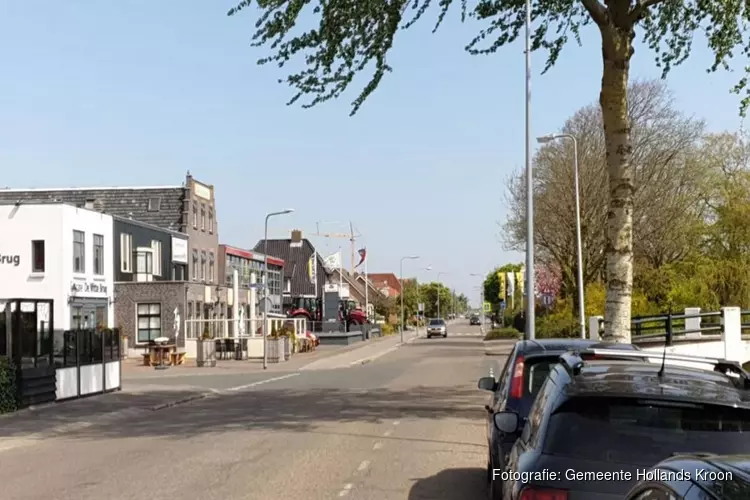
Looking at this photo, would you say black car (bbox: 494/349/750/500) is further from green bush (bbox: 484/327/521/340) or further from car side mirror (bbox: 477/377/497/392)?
green bush (bbox: 484/327/521/340)

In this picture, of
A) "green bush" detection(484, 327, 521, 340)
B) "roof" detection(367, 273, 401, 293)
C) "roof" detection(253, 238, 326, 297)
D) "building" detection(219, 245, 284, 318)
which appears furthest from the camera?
"roof" detection(367, 273, 401, 293)

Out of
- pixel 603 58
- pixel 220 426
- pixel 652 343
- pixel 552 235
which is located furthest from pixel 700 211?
pixel 220 426

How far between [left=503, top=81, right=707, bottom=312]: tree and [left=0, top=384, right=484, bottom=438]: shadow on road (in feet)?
70.1

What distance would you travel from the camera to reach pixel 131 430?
1620 centimetres

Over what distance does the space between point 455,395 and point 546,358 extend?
45.4ft

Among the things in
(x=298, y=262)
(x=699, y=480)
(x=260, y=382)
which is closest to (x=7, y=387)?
(x=260, y=382)

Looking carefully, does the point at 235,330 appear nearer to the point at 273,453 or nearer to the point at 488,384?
the point at 273,453

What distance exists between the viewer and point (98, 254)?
4156 cm

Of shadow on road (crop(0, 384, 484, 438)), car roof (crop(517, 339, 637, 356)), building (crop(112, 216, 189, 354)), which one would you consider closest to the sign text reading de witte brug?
building (crop(112, 216, 189, 354))

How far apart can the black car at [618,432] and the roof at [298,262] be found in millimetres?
94255

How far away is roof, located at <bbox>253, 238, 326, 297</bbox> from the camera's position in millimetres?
100500

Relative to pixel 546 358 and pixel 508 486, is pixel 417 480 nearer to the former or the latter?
pixel 546 358

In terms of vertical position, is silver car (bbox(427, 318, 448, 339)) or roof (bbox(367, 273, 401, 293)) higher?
roof (bbox(367, 273, 401, 293))

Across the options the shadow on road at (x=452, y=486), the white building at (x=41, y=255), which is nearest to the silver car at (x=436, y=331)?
the white building at (x=41, y=255)
